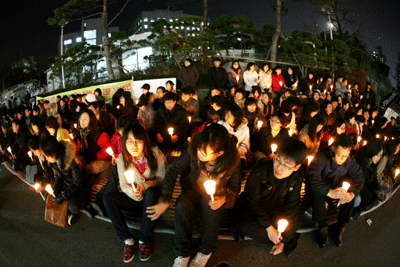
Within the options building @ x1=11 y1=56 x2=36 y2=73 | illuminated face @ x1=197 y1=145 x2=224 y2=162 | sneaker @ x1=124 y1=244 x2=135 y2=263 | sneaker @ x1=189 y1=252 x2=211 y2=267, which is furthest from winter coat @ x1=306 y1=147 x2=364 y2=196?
building @ x1=11 y1=56 x2=36 y2=73

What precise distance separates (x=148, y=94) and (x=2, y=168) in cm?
373

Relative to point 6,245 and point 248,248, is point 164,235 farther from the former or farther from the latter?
point 6,245

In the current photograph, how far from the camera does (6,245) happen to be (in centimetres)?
277

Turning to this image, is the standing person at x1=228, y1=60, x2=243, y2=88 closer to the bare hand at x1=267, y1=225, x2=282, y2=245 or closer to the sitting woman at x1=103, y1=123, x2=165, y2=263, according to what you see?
the sitting woman at x1=103, y1=123, x2=165, y2=263

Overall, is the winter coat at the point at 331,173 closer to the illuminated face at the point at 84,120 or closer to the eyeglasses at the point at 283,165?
the eyeglasses at the point at 283,165

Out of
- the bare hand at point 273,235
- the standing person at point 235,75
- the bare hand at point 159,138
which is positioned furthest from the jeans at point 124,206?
the standing person at point 235,75

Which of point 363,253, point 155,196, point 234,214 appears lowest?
point 363,253

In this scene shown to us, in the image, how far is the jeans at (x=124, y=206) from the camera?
2.43m

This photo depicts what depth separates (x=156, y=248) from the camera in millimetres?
2594

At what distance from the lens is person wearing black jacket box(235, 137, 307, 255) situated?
7.67 ft

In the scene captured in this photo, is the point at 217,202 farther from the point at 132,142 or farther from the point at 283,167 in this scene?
the point at 132,142

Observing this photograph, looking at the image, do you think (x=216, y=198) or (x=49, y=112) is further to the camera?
(x=49, y=112)

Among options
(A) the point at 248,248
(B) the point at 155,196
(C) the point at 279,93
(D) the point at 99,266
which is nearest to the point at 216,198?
(B) the point at 155,196

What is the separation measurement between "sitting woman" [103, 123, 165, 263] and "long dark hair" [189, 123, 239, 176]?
535 mm
